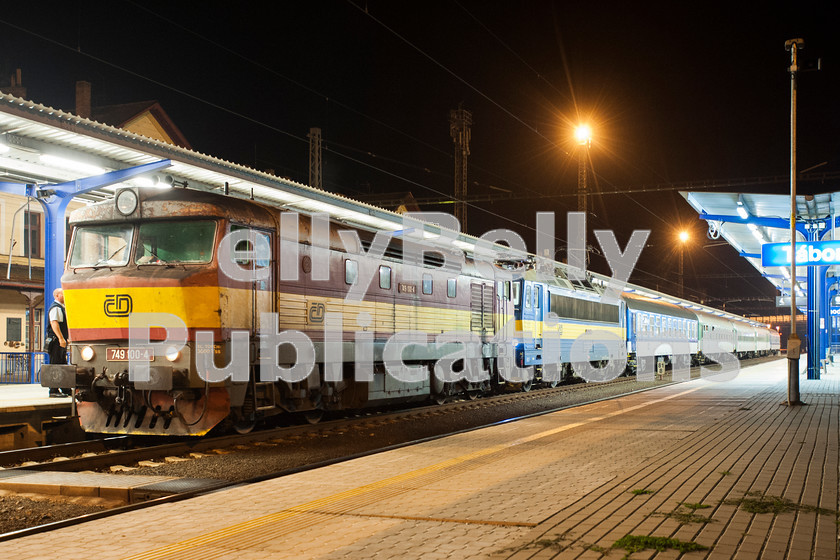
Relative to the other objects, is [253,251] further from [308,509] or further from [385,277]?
[308,509]

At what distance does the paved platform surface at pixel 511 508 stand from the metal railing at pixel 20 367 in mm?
15283

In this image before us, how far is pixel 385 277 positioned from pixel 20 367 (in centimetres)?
1439

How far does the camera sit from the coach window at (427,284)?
1692 centimetres

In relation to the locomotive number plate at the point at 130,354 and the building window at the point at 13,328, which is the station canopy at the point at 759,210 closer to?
the locomotive number plate at the point at 130,354

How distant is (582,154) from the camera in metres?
29.8

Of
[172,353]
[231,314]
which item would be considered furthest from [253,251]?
[172,353]

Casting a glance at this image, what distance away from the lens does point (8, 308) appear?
27.0 meters

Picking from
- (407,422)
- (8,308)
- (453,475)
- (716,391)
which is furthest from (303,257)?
(8,308)

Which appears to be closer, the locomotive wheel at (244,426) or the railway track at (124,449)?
the railway track at (124,449)

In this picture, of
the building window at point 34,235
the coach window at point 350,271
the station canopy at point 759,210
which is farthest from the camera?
the building window at point 34,235

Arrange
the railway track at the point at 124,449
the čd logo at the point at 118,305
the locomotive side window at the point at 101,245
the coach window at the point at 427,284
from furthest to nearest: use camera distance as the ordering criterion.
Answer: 1. the coach window at the point at 427,284
2. the locomotive side window at the point at 101,245
3. the čd logo at the point at 118,305
4. the railway track at the point at 124,449

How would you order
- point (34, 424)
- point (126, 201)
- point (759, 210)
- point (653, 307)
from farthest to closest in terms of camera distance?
point (653, 307), point (759, 210), point (34, 424), point (126, 201)

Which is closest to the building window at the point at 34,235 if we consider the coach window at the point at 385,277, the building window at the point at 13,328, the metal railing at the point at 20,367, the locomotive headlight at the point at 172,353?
the building window at the point at 13,328

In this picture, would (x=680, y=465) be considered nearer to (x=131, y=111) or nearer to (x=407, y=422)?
(x=407, y=422)
